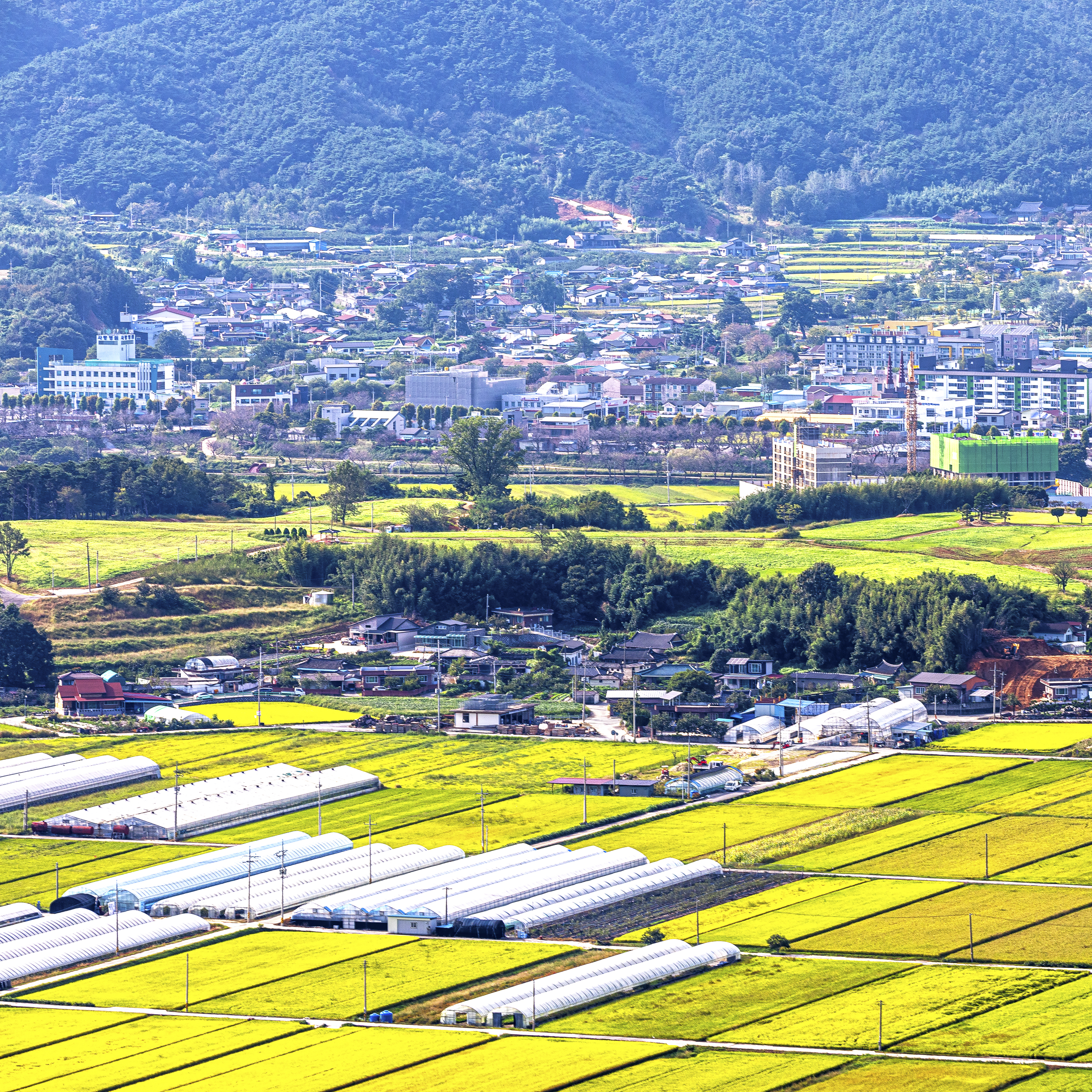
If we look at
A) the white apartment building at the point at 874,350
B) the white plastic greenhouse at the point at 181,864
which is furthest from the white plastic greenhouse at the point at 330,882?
the white apartment building at the point at 874,350

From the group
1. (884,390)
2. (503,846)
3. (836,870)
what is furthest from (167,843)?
(884,390)

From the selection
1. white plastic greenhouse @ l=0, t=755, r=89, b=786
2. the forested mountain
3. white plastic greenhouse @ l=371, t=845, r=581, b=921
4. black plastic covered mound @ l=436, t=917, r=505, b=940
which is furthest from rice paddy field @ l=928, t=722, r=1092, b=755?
the forested mountain

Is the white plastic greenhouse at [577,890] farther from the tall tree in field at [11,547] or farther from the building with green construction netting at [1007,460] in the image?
the building with green construction netting at [1007,460]

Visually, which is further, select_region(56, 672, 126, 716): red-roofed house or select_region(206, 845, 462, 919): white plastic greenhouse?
select_region(56, 672, 126, 716): red-roofed house

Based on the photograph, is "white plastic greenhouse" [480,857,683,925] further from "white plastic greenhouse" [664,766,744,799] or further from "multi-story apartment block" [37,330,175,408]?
"multi-story apartment block" [37,330,175,408]

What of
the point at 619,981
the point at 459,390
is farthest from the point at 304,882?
the point at 459,390

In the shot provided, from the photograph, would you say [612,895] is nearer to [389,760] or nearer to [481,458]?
[389,760]

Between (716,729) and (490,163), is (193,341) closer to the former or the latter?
(490,163)
